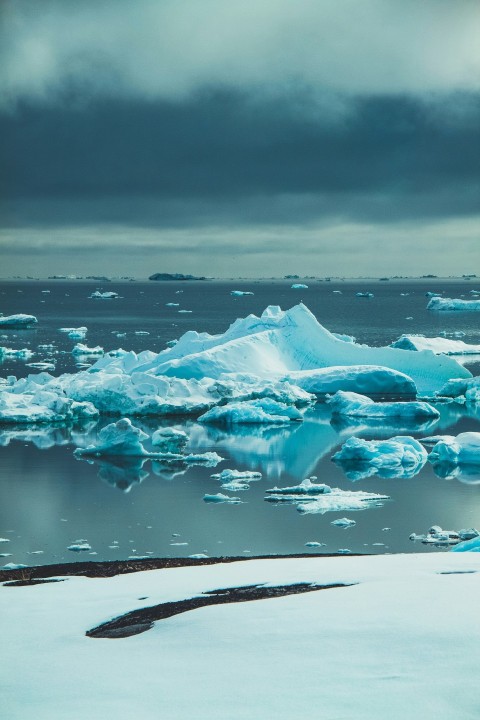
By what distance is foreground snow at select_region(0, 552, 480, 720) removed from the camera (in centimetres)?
486

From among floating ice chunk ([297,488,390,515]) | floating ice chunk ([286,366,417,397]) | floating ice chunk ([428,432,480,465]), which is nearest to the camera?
floating ice chunk ([297,488,390,515])

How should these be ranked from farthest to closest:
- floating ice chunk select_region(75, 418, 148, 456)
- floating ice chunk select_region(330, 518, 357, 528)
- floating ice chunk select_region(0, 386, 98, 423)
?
1. floating ice chunk select_region(0, 386, 98, 423)
2. floating ice chunk select_region(75, 418, 148, 456)
3. floating ice chunk select_region(330, 518, 357, 528)

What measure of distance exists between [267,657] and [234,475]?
12.4 meters

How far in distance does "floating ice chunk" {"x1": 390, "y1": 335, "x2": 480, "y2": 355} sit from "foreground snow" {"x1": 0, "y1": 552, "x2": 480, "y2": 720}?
3011 cm

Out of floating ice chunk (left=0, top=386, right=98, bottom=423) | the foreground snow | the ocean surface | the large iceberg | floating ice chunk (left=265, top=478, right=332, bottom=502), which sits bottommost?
the ocean surface

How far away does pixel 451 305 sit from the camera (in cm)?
8194

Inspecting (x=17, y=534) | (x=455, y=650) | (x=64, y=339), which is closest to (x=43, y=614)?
(x=455, y=650)

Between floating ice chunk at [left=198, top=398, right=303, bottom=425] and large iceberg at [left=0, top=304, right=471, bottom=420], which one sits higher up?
large iceberg at [left=0, top=304, right=471, bottom=420]

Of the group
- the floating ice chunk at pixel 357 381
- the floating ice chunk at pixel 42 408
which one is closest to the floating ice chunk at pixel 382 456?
the floating ice chunk at pixel 42 408

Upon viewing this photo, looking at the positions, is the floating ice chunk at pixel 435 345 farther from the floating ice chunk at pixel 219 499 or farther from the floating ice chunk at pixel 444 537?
the floating ice chunk at pixel 444 537

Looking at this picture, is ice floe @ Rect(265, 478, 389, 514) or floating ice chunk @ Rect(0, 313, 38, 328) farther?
floating ice chunk @ Rect(0, 313, 38, 328)

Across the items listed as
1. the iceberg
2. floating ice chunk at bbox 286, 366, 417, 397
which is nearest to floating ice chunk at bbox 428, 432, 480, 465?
floating ice chunk at bbox 286, 366, 417, 397

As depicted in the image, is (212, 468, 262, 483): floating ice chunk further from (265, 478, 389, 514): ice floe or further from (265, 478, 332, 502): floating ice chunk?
(265, 478, 332, 502): floating ice chunk

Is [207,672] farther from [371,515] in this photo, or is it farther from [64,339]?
[64,339]
